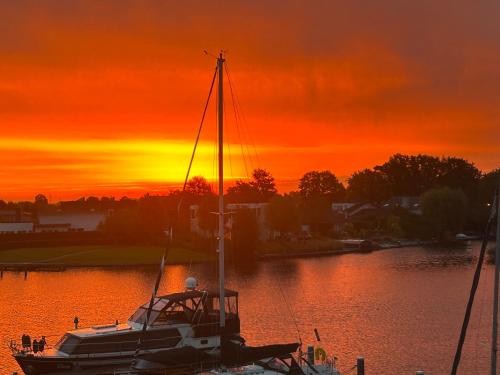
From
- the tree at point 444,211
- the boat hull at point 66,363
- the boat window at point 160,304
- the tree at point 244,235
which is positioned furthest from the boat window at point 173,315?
the tree at point 444,211

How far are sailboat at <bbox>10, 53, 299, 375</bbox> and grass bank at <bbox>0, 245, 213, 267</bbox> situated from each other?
70.1 metres

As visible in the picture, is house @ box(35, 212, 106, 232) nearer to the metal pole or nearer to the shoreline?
the shoreline

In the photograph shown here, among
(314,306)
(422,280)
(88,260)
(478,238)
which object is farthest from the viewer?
(478,238)

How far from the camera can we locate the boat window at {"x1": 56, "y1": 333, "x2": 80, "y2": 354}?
37.3 metres

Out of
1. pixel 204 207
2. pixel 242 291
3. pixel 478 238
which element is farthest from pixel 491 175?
pixel 242 291

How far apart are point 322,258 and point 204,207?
3044cm

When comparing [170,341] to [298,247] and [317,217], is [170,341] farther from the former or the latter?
[317,217]

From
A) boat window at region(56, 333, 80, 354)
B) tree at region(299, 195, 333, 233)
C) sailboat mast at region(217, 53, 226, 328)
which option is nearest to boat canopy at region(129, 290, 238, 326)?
sailboat mast at region(217, 53, 226, 328)

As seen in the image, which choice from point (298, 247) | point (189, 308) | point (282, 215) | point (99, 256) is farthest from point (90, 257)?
point (189, 308)

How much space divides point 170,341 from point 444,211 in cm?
13120

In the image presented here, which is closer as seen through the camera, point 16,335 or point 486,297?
point 16,335

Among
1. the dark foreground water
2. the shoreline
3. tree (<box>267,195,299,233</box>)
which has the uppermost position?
tree (<box>267,195,299,233</box>)

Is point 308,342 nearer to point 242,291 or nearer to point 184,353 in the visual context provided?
point 184,353

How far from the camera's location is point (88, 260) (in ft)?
375
